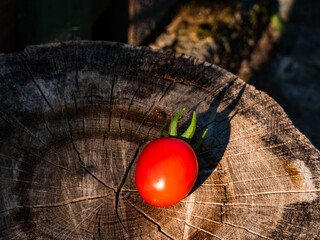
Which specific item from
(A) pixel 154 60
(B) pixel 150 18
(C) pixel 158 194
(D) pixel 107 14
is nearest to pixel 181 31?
(B) pixel 150 18

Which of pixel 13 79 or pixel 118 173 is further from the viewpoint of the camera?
pixel 13 79

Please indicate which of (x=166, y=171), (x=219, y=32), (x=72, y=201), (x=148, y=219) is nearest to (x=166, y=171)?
(x=166, y=171)

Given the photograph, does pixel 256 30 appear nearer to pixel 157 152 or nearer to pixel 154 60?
pixel 154 60

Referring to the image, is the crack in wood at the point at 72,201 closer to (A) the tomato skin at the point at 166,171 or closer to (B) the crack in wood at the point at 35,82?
(A) the tomato skin at the point at 166,171

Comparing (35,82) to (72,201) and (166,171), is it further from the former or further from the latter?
(166,171)

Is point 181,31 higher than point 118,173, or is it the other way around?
point 181,31

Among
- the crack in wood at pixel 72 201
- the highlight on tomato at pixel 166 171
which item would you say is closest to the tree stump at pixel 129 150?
the crack in wood at pixel 72 201
